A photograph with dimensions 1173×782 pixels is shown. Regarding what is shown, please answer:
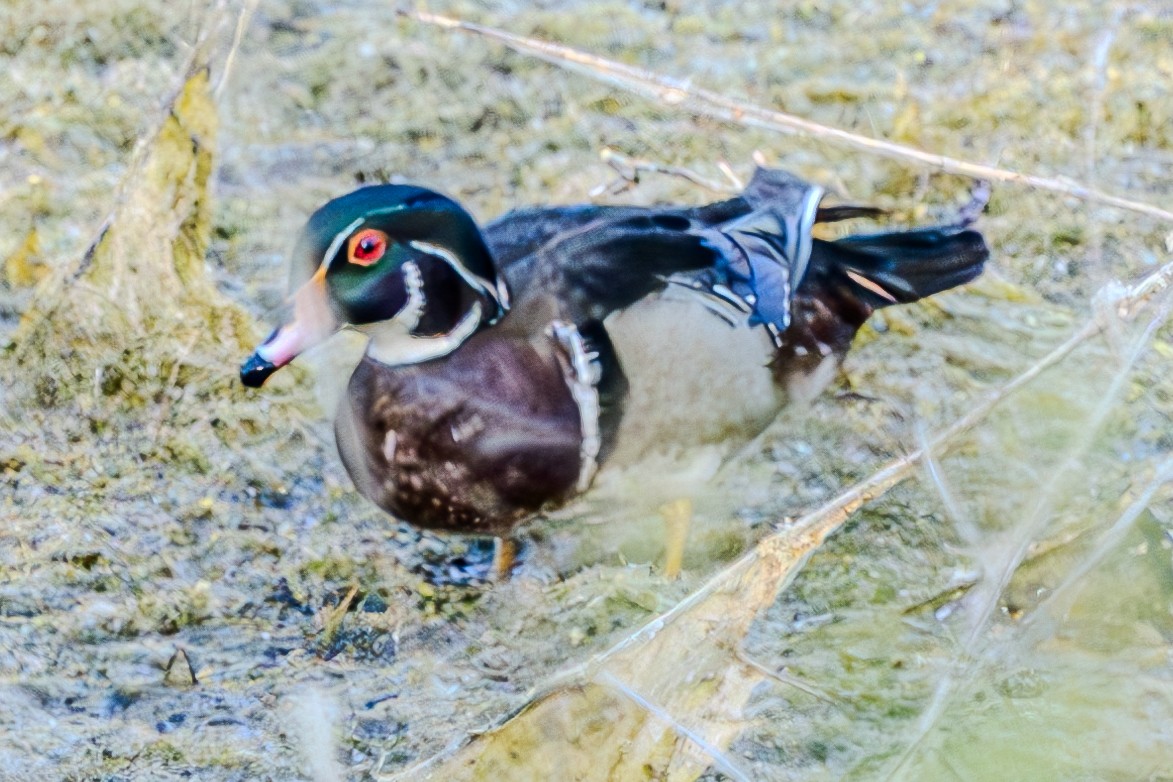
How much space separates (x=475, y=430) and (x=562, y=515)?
111 millimetres

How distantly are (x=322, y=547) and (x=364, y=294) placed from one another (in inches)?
10.6

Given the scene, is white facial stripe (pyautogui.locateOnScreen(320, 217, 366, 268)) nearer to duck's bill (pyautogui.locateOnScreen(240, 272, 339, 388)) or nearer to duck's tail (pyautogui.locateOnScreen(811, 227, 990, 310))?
duck's bill (pyautogui.locateOnScreen(240, 272, 339, 388))

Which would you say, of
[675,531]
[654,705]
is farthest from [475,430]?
[654,705]

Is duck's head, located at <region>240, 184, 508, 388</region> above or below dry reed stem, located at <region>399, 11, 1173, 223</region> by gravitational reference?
below

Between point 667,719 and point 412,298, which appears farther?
point 667,719

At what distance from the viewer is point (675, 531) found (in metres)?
0.86

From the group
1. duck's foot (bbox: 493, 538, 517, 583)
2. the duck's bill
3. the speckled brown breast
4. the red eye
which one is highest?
the red eye

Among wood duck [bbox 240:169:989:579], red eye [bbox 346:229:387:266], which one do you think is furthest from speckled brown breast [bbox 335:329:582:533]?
red eye [bbox 346:229:387:266]

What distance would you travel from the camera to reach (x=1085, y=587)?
892 millimetres

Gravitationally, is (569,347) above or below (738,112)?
below

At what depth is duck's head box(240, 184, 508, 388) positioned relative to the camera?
0.71 metres

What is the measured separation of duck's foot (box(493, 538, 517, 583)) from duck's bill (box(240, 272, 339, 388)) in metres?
0.25

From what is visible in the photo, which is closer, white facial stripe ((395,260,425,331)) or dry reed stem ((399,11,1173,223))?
white facial stripe ((395,260,425,331))

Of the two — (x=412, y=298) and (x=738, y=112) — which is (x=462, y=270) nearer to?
(x=412, y=298)
